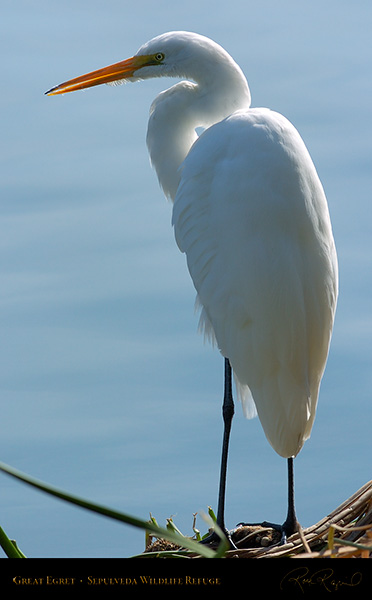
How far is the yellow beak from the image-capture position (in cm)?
385

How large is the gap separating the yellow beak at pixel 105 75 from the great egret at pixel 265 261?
0.83 m

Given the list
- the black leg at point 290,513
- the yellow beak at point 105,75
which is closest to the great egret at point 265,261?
the black leg at point 290,513

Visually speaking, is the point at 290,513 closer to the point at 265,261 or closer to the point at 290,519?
the point at 290,519

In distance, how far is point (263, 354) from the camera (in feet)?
9.39

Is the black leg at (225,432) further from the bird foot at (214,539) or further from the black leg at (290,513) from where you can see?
the black leg at (290,513)

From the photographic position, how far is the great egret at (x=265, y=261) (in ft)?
9.34

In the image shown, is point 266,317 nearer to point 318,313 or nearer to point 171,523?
point 318,313

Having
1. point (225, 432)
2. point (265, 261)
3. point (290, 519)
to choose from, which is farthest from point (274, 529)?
point (265, 261)

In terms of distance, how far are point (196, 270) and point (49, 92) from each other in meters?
1.59

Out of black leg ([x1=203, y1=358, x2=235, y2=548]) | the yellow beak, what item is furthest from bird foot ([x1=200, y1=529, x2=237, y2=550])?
the yellow beak

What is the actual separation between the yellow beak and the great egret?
2.73 ft

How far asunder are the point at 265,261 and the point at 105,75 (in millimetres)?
1736
